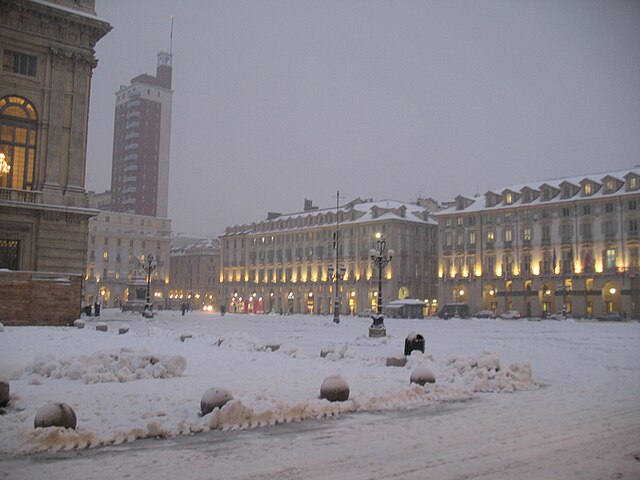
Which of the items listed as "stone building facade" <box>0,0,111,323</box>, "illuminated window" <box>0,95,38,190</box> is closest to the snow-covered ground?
"stone building facade" <box>0,0,111,323</box>

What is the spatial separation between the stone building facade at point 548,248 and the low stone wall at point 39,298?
188ft

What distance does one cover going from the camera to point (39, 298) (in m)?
31.2

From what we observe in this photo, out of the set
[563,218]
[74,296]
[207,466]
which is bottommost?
[207,466]

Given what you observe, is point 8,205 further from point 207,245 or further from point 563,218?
point 207,245

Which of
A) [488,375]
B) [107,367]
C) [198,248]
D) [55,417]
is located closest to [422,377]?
[488,375]

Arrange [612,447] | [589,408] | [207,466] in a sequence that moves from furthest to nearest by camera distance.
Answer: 1. [589,408]
2. [612,447]
3. [207,466]

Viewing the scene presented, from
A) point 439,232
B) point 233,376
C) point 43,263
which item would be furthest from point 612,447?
point 439,232

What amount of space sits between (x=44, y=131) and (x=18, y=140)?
1.50m

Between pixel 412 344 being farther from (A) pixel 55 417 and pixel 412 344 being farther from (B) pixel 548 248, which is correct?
(B) pixel 548 248

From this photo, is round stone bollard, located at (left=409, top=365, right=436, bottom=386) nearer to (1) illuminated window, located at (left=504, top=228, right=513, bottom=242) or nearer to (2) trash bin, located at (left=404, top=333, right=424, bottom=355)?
(2) trash bin, located at (left=404, top=333, right=424, bottom=355)

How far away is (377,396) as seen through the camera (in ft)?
39.9

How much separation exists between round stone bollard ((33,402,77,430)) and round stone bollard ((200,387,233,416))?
6.79 feet

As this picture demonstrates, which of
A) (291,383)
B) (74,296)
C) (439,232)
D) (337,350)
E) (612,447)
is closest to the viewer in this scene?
(612,447)

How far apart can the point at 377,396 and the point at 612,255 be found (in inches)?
2750
